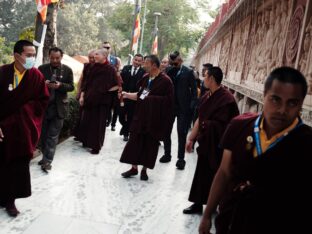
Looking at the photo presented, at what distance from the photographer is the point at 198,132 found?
4.23 meters

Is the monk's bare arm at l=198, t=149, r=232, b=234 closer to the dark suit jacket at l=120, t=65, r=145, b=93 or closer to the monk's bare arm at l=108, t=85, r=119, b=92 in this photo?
the monk's bare arm at l=108, t=85, r=119, b=92

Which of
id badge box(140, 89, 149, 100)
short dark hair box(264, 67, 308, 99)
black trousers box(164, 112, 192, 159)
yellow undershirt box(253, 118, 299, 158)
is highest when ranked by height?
short dark hair box(264, 67, 308, 99)

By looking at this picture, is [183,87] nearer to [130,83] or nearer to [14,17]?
[130,83]

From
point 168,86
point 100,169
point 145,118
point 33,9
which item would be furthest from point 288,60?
point 33,9

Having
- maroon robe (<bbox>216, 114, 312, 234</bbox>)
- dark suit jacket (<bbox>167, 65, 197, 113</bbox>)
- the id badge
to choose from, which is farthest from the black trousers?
maroon robe (<bbox>216, 114, 312, 234</bbox>)

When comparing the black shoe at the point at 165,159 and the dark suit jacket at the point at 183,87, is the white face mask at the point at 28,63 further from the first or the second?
the black shoe at the point at 165,159

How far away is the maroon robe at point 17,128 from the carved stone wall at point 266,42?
2677 millimetres

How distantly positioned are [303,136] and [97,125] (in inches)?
206

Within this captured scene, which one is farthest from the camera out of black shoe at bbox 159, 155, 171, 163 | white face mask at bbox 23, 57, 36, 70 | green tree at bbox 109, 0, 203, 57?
green tree at bbox 109, 0, 203, 57

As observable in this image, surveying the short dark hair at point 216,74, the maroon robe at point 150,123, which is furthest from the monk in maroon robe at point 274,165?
the maroon robe at point 150,123

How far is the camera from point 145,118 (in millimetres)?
5344

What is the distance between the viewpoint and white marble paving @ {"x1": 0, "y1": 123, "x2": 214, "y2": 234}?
12.5 ft

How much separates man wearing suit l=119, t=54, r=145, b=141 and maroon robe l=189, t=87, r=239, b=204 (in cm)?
397

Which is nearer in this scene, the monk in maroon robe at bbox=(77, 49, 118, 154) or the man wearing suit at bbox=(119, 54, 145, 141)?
the monk in maroon robe at bbox=(77, 49, 118, 154)
